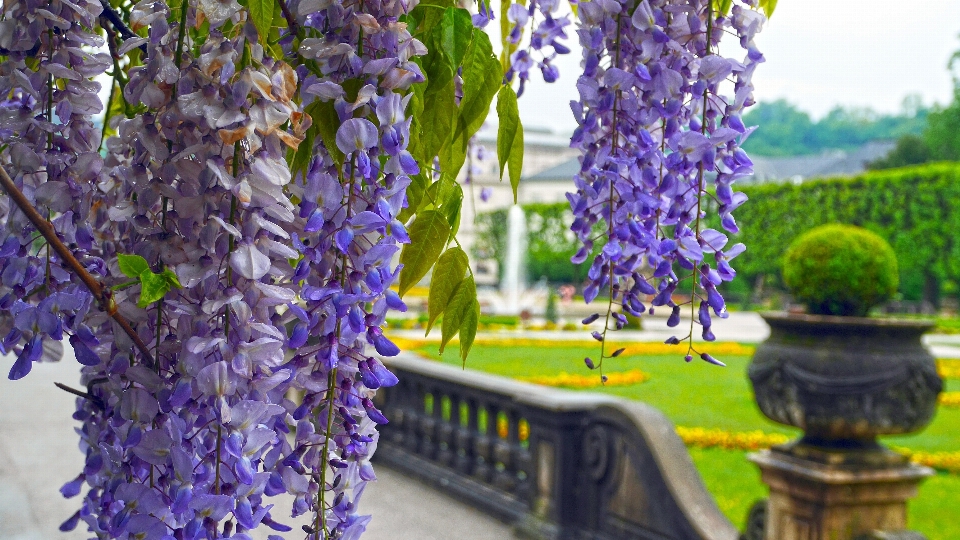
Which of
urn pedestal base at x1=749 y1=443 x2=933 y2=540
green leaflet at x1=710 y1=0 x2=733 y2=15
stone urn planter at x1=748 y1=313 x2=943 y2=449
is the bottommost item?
urn pedestal base at x1=749 y1=443 x2=933 y2=540

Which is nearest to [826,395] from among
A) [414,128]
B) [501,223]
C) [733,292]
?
[414,128]

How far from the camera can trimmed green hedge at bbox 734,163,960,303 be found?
3092cm

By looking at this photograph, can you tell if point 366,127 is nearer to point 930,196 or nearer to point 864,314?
point 864,314

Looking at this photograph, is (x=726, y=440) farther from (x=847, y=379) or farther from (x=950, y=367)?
(x=950, y=367)

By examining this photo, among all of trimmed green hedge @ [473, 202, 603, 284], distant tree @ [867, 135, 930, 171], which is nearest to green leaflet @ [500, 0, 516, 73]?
trimmed green hedge @ [473, 202, 603, 284]

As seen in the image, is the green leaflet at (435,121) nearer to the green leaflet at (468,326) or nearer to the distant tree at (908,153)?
the green leaflet at (468,326)

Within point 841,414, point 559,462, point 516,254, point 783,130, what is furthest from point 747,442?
point 783,130

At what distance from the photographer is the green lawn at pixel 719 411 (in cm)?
609

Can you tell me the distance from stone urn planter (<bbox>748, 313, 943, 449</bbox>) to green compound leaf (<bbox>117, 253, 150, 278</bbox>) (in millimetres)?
3742

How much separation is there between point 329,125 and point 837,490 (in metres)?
3.71

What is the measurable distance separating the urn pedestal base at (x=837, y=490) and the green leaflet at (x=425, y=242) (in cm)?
349

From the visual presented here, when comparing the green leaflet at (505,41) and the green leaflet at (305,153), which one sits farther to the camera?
the green leaflet at (505,41)

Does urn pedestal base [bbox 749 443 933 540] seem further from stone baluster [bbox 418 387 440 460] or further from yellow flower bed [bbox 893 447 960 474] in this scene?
yellow flower bed [bbox 893 447 960 474]

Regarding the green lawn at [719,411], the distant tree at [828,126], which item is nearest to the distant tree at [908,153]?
the distant tree at [828,126]
